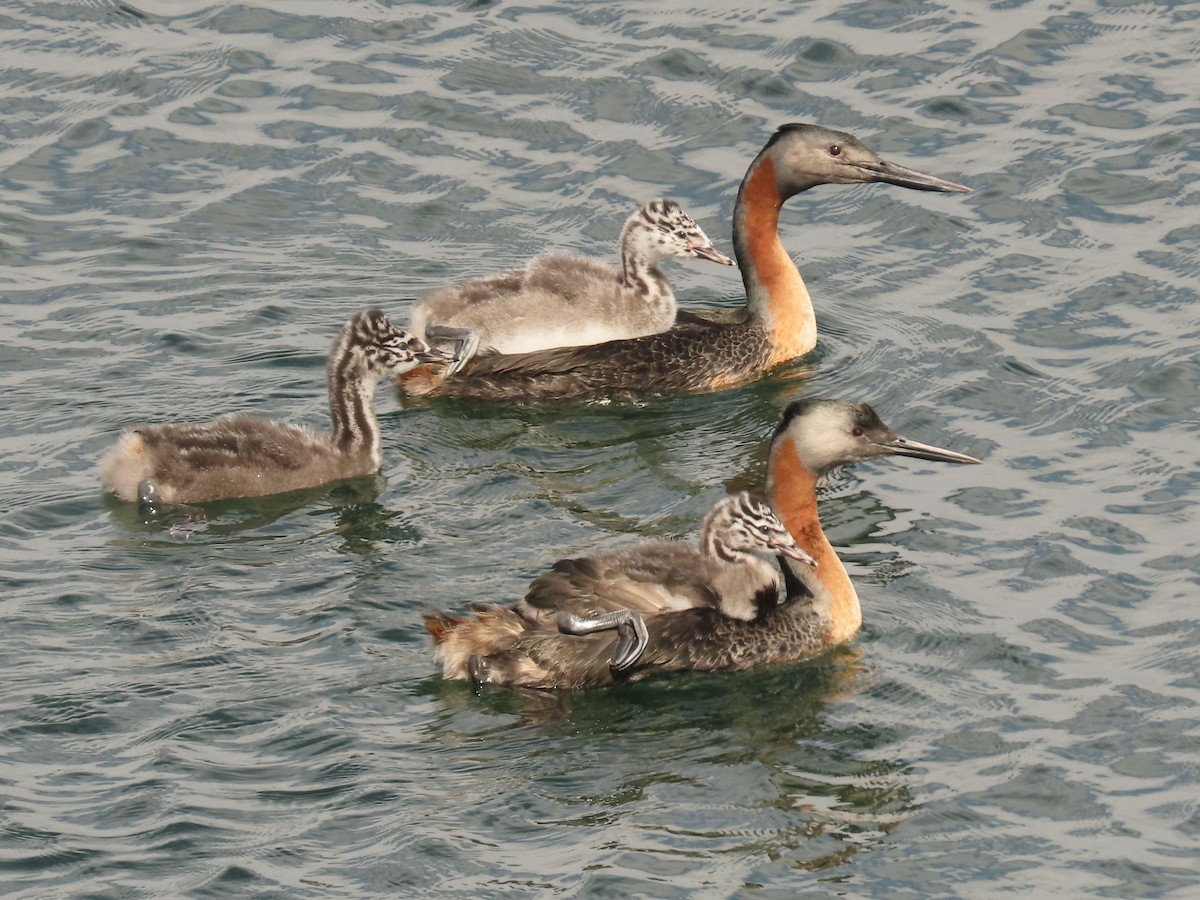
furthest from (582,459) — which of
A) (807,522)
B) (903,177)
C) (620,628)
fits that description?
(903,177)

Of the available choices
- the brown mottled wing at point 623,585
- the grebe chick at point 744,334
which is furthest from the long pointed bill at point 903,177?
the brown mottled wing at point 623,585

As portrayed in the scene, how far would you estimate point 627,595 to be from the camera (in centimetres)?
1024

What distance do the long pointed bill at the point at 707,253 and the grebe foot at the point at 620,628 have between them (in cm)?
379

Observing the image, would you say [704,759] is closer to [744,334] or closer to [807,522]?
[807,522]

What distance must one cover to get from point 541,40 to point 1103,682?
800 cm

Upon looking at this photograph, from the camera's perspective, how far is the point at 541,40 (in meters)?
16.7

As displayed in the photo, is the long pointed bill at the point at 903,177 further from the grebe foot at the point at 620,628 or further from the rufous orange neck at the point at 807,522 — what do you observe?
the grebe foot at the point at 620,628

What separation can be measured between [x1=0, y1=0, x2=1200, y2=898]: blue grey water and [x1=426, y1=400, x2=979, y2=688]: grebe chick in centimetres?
14

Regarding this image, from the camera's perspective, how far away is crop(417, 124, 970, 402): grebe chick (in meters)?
13.3

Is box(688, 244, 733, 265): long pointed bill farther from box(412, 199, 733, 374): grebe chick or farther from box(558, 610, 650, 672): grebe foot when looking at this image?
box(558, 610, 650, 672): grebe foot

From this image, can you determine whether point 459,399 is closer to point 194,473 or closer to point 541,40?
point 194,473

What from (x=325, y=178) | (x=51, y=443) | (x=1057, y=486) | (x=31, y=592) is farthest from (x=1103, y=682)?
(x=325, y=178)

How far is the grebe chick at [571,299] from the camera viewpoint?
13195mm

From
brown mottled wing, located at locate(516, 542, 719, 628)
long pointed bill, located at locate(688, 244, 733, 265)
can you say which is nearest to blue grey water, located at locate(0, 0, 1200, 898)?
brown mottled wing, located at locate(516, 542, 719, 628)
